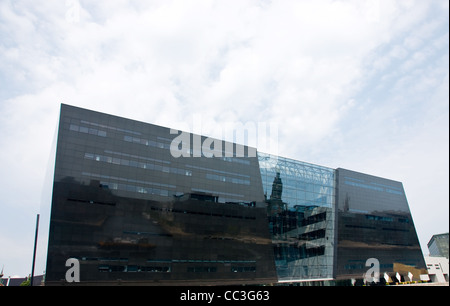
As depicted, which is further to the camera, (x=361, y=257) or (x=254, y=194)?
(x=361, y=257)

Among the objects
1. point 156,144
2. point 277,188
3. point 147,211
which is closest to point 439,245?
point 277,188

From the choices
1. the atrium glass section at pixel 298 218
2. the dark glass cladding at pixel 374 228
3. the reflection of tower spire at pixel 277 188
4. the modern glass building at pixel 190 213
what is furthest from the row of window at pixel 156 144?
the dark glass cladding at pixel 374 228

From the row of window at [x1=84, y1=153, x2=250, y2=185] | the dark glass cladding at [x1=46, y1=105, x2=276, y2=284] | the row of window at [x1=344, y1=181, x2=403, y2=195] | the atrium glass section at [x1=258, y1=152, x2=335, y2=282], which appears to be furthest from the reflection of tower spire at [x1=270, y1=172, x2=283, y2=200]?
the row of window at [x1=344, y1=181, x2=403, y2=195]

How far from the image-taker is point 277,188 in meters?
70.8

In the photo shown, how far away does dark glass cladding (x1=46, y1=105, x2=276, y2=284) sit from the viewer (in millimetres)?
50344

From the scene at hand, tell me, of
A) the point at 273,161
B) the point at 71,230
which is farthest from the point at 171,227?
the point at 273,161

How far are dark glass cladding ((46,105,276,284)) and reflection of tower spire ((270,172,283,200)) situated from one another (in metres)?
3.49

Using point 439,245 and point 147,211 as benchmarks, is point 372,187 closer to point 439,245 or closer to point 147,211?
point 439,245

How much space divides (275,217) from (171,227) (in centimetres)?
2376

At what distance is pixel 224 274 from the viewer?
6119 centimetres

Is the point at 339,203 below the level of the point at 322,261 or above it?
above

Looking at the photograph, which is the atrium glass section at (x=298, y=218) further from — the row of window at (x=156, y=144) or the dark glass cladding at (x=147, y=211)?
the row of window at (x=156, y=144)
